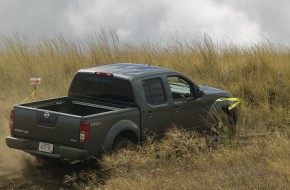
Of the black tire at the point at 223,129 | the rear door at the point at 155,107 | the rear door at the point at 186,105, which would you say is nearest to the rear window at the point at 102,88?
the rear door at the point at 155,107

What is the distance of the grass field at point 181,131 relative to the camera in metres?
7.64

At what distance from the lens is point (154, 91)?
9.47m

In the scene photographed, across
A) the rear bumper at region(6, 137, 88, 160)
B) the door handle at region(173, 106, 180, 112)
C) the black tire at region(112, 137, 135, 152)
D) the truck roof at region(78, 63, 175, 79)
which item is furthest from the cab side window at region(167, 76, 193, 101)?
the rear bumper at region(6, 137, 88, 160)

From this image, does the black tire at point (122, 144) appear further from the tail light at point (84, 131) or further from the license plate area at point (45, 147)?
the license plate area at point (45, 147)

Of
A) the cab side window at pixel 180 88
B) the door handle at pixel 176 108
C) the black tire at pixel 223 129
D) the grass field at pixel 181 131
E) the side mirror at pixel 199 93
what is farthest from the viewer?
the side mirror at pixel 199 93

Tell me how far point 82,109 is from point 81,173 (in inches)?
52.3

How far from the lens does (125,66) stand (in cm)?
995

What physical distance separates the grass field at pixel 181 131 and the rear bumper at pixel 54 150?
1.06 feet

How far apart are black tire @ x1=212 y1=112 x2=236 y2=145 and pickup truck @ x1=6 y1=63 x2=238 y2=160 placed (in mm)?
26

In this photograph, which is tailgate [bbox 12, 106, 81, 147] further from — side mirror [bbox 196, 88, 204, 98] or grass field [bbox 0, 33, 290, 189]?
side mirror [bbox 196, 88, 204, 98]

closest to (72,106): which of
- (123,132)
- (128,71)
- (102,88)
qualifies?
(102,88)

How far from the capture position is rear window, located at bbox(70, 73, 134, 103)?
9203mm

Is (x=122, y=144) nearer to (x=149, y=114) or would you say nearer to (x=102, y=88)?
(x=149, y=114)

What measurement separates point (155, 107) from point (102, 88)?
96 centimetres
